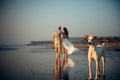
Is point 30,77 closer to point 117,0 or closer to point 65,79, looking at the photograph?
point 65,79

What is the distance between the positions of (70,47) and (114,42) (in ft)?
→ 28.3

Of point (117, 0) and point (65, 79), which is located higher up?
point (117, 0)

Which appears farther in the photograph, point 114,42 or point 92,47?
point 114,42

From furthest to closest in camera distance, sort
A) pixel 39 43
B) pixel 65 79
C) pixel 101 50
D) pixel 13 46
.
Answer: pixel 39 43
pixel 13 46
pixel 101 50
pixel 65 79

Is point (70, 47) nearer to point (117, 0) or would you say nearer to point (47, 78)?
point (47, 78)

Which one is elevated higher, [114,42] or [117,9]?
[117,9]

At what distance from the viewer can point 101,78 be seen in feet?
17.1

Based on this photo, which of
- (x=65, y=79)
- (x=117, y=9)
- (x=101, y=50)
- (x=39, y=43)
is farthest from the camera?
(x=39, y=43)

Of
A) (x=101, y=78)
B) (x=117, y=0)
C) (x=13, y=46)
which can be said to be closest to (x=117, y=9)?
(x=117, y=0)

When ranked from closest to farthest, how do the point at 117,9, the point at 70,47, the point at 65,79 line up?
the point at 65,79 → the point at 70,47 → the point at 117,9

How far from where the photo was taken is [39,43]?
19859 mm

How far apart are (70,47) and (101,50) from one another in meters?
3.26

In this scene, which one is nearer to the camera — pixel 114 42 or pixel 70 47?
pixel 70 47

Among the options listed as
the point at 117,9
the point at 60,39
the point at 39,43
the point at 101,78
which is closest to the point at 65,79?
the point at 101,78
